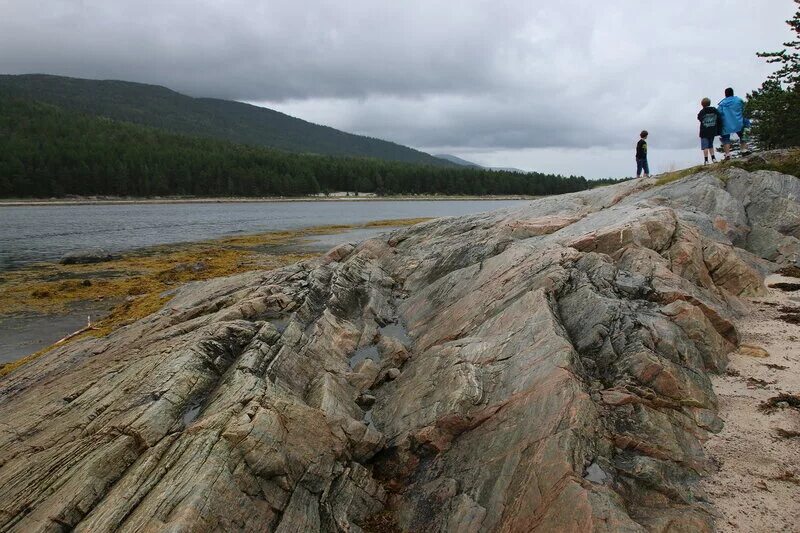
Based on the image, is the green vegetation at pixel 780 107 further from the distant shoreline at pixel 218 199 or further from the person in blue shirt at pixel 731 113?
the distant shoreline at pixel 218 199

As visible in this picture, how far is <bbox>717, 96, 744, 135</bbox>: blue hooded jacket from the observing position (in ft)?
80.9

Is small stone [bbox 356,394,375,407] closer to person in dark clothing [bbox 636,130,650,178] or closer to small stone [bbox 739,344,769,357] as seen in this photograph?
small stone [bbox 739,344,769,357]

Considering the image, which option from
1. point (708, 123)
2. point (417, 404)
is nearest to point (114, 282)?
point (417, 404)

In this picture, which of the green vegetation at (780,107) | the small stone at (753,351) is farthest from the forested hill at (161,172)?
the small stone at (753,351)

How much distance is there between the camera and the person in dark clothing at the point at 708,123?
24781 mm

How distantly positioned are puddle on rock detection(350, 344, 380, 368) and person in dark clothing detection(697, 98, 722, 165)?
21.3 metres

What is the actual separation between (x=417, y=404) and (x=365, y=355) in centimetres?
379

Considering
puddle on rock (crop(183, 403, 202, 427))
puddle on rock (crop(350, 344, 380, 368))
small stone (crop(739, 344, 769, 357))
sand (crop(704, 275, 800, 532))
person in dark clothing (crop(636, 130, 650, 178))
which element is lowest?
sand (crop(704, 275, 800, 532))

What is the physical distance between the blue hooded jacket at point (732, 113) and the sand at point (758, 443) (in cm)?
1463

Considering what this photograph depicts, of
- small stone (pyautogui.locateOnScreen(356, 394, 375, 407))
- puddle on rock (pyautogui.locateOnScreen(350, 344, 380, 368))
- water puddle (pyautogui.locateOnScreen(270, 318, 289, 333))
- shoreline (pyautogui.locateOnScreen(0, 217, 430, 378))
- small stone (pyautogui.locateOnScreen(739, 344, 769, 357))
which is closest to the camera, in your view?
small stone (pyautogui.locateOnScreen(356, 394, 375, 407))

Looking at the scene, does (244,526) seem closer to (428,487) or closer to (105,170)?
(428,487)

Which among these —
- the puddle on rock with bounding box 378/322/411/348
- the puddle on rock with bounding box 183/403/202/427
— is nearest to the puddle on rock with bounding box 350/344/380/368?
the puddle on rock with bounding box 378/322/411/348

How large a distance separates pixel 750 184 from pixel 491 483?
72.5 ft

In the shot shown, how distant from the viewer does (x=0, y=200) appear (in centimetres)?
12538
